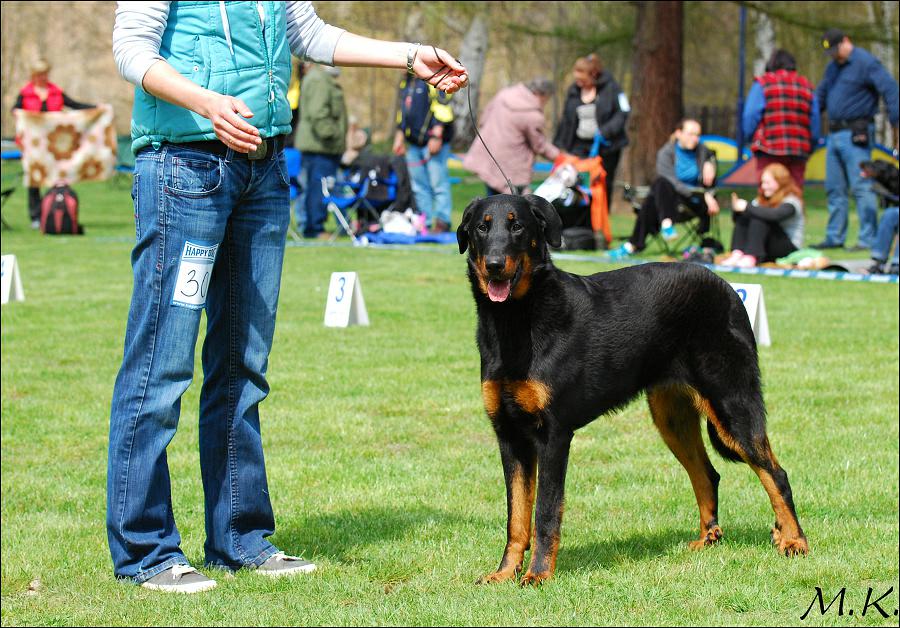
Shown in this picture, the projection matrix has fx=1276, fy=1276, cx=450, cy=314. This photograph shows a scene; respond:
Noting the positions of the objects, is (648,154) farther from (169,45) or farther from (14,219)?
(169,45)

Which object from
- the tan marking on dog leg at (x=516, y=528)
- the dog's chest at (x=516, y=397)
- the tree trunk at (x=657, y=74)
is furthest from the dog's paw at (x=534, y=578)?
the tree trunk at (x=657, y=74)

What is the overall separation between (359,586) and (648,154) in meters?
18.5

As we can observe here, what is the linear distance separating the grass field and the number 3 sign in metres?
0.15

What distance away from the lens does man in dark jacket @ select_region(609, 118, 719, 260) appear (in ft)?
48.4

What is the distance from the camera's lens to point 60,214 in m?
18.2

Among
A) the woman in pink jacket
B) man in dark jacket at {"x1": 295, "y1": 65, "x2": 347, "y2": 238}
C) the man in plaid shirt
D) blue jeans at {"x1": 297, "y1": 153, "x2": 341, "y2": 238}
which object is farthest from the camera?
blue jeans at {"x1": 297, "y1": 153, "x2": 341, "y2": 238}

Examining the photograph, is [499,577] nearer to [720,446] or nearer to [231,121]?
[720,446]

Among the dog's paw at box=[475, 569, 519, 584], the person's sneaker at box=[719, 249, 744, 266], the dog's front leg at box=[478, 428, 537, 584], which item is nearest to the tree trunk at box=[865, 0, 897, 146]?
the person's sneaker at box=[719, 249, 744, 266]

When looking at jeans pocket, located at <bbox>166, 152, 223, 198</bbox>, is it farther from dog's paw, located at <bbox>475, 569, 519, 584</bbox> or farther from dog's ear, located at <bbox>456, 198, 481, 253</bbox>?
dog's paw, located at <bbox>475, 569, 519, 584</bbox>

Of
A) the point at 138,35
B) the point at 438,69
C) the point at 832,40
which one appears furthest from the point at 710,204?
the point at 138,35

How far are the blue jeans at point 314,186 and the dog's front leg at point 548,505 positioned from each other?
43.1ft

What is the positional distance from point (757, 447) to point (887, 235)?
29.0 ft

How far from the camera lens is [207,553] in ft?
14.6

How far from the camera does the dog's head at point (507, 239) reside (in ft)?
13.0
